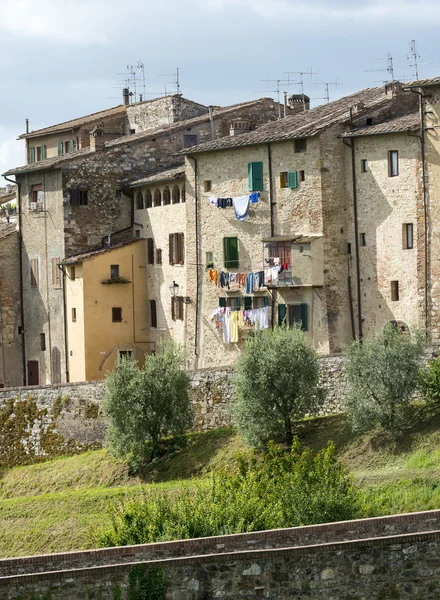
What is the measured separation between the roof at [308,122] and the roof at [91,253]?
17.2ft

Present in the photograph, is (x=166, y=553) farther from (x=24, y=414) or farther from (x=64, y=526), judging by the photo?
(x=24, y=414)

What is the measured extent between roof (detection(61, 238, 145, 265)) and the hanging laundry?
651 centimetres

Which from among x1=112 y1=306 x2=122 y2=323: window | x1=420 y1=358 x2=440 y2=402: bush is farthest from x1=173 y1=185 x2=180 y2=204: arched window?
x1=420 y1=358 x2=440 y2=402: bush

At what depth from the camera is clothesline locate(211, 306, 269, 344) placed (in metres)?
55.8

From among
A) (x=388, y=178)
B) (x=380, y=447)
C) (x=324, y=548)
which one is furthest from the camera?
(x=388, y=178)

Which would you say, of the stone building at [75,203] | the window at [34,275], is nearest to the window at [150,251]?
the stone building at [75,203]

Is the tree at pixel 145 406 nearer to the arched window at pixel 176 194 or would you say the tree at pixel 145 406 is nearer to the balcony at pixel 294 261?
the balcony at pixel 294 261

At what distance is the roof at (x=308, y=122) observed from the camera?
178 ft

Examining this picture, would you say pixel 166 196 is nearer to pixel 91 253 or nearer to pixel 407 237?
A: pixel 91 253

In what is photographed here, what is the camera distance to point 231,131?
6225cm

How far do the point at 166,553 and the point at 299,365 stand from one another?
18977 mm

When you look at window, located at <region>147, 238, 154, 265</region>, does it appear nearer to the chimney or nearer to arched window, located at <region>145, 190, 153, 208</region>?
arched window, located at <region>145, 190, 153, 208</region>

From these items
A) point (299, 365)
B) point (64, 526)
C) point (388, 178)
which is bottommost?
point (64, 526)

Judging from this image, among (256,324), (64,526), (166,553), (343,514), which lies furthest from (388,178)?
(166,553)
